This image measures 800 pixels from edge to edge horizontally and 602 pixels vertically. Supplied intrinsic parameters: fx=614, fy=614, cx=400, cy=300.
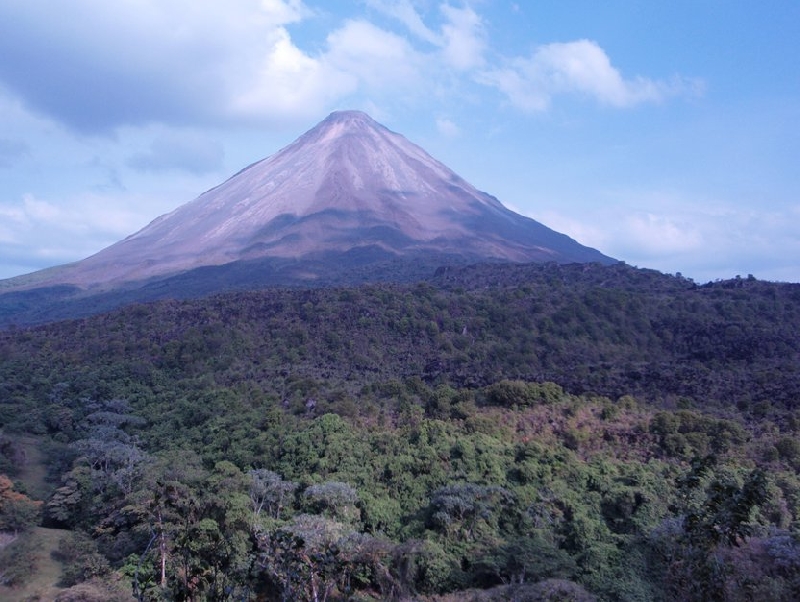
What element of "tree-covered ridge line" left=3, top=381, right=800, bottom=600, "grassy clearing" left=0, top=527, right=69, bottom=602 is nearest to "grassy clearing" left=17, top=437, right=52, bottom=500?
"tree-covered ridge line" left=3, top=381, right=800, bottom=600

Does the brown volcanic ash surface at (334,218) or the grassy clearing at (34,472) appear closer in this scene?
the grassy clearing at (34,472)

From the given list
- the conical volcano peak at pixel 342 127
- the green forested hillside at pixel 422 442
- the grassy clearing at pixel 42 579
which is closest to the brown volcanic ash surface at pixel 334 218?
the conical volcano peak at pixel 342 127

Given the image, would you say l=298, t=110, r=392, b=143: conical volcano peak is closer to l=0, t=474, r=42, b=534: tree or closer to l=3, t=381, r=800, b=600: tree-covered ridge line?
l=3, t=381, r=800, b=600: tree-covered ridge line

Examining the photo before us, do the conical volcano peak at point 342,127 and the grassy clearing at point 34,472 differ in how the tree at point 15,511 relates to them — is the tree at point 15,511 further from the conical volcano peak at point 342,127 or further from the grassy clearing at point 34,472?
the conical volcano peak at point 342,127

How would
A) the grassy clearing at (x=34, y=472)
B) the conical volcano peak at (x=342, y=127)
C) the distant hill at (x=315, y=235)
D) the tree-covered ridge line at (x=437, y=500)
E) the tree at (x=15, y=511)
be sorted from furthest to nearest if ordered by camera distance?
the conical volcano peak at (x=342, y=127) < the distant hill at (x=315, y=235) < the grassy clearing at (x=34, y=472) < the tree at (x=15, y=511) < the tree-covered ridge line at (x=437, y=500)

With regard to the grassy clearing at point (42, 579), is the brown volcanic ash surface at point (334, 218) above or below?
above

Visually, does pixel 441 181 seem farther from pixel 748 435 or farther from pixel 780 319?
pixel 748 435
